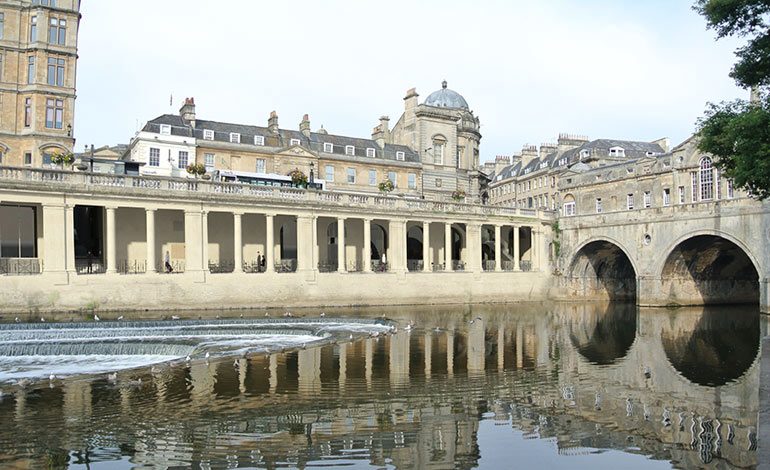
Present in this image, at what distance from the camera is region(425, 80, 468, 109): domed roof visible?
69.9 m

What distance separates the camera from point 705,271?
45344 mm

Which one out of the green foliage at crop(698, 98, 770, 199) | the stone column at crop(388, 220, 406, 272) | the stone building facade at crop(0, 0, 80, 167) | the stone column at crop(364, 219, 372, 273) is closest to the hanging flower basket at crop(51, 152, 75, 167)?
the stone building facade at crop(0, 0, 80, 167)

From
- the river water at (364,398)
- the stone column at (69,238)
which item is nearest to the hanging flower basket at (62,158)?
the stone column at (69,238)

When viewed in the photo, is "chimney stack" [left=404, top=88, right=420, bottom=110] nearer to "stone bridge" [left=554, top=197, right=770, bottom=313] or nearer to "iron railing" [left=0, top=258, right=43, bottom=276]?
"stone bridge" [left=554, top=197, right=770, bottom=313]

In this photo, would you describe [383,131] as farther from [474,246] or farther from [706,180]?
→ [706,180]

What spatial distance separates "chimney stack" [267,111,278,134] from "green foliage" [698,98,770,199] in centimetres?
4276

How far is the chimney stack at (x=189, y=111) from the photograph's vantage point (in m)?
53.4

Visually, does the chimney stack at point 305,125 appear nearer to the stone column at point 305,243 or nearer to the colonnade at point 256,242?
the colonnade at point 256,242

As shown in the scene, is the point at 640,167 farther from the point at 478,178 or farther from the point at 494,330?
the point at 494,330

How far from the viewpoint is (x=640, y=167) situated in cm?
5047

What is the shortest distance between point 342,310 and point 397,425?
25.4 m

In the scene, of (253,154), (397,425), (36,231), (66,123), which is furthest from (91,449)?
(253,154)

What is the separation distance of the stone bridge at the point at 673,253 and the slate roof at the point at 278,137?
18.9 m

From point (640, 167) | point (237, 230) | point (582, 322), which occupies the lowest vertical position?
point (582, 322)
